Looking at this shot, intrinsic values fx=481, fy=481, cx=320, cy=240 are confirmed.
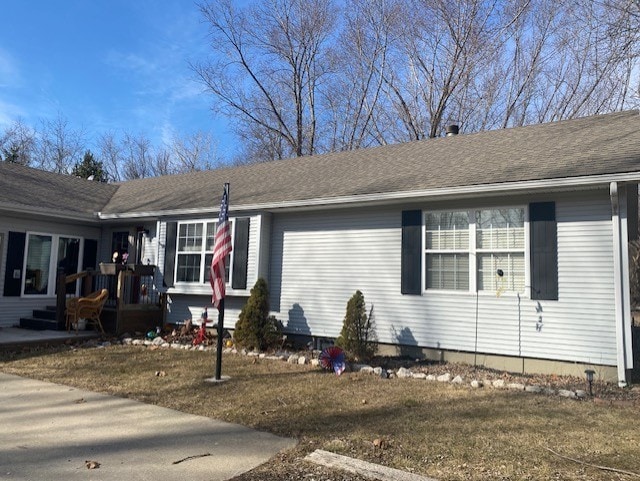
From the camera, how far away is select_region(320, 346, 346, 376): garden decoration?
704 cm

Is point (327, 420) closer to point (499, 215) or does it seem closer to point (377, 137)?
point (499, 215)

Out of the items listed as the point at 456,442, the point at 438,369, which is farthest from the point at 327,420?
the point at 438,369

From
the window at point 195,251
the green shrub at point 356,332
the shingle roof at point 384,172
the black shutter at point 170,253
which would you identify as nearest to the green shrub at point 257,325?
the green shrub at point 356,332

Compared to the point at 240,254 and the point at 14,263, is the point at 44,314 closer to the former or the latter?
the point at 14,263

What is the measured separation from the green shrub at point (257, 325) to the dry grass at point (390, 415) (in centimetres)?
85

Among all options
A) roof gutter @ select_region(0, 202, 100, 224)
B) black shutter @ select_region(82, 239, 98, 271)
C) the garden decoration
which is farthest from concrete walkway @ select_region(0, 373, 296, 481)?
black shutter @ select_region(82, 239, 98, 271)

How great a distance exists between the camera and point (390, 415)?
194 inches

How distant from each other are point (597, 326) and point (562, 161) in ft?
8.17

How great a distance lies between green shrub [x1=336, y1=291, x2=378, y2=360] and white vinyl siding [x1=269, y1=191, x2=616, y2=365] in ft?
1.94

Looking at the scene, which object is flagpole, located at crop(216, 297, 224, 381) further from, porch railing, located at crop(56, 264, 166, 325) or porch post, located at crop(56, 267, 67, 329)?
porch post, located at crop(56, 267, 67, 329)

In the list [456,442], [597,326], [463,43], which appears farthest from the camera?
[463,43]

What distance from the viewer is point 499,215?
7.52m

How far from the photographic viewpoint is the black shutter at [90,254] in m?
12.1

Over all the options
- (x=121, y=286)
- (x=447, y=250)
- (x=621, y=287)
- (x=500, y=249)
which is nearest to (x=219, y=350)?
(x=447, y=250)
